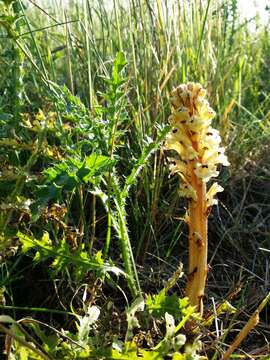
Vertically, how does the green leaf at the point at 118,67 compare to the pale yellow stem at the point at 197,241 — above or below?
above

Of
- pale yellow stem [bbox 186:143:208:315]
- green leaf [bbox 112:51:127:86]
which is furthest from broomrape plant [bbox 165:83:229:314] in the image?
green leaf [bbox 112:51:127:86]

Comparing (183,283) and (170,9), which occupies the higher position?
(170,9)

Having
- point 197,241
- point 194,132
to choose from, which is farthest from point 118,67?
point 197,241

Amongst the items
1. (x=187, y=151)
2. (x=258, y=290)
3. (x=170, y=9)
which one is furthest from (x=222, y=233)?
(x=170, y=9)

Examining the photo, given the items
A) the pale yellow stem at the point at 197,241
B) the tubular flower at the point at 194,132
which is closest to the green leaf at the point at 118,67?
the tubular flower at the point at 194,132

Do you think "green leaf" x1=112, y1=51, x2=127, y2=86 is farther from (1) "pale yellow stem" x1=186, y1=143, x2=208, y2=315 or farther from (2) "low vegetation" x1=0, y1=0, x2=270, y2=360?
(1) "pale yellow stem" x1=186, y1=143, x2=208, y2=315

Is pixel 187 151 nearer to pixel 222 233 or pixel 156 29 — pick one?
pixel 222 233

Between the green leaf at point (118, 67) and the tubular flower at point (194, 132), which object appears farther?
the green leaf at point (118, 67)

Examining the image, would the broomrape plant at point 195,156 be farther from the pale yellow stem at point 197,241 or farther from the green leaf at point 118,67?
the green leaf at point 118,67

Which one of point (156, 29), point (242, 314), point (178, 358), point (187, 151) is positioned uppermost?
point (156, 29)
